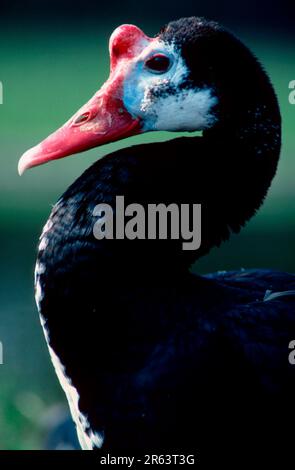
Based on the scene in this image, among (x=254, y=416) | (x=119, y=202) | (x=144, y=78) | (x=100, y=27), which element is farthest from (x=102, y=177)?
(x=100, y=27)

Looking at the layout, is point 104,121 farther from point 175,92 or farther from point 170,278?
point 170,278

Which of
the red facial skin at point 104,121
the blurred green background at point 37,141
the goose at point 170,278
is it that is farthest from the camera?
the blurred green background at point 37,141

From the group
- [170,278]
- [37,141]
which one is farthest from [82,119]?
[37,141]

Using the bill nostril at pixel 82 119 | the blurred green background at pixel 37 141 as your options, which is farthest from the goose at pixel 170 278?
the blurred green background at pixel 37 141

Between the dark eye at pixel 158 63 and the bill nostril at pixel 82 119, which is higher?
the dark eye at pixel 158 63

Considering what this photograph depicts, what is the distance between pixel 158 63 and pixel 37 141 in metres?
1.50

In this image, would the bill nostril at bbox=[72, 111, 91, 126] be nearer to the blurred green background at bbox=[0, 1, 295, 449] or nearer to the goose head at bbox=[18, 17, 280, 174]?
the goose head at bbox=[18, 17, 280, 174]

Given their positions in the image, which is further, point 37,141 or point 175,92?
point 37,141

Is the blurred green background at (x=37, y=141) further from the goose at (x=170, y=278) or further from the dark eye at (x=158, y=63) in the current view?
the dark eye at (x=158, y=63)

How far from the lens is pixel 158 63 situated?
1607 millimetres

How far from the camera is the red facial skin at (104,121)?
1607 millimetres

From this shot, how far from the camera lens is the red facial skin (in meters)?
1.61

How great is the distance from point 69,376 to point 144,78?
545mm

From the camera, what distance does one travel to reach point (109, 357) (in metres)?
1.52
